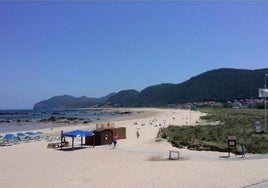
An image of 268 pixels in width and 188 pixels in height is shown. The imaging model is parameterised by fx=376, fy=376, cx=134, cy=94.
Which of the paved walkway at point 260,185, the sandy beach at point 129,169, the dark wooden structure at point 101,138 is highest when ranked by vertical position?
the dark wooden structure at point 101,138

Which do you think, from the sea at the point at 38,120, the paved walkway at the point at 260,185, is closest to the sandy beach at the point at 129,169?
the paved walkway at the point at 260,185

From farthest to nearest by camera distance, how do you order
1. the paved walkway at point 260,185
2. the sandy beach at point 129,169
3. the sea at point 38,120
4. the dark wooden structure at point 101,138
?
the sea at point 38,120, the dark wooden structure at point 101,138, the sandy beach at point 129,169, the paved walkway at point 260,185

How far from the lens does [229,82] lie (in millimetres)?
190375

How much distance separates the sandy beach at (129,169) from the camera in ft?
49.4

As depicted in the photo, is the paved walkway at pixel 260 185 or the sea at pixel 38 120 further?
the sea at pixel 38 120

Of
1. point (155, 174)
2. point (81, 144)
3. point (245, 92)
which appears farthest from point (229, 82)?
point (155, 174)

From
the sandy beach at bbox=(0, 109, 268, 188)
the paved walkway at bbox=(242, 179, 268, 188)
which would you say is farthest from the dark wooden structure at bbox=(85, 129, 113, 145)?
the paved walkway at bbox=(242, 179, 268, 188)

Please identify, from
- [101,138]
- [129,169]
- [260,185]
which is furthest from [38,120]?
[260,185]

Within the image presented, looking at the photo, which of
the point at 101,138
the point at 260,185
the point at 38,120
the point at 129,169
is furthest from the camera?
the point at 38,120

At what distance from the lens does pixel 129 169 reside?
18406 millimetres

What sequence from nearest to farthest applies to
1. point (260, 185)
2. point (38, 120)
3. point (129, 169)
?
point (260, 185) < point (129, 169) < point (38, 120)

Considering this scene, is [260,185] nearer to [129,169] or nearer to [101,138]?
[129,169]

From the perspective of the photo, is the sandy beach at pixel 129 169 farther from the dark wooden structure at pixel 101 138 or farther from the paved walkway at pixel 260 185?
the dark wooden structure at pixel 101 138

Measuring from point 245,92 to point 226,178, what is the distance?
6459 inches
